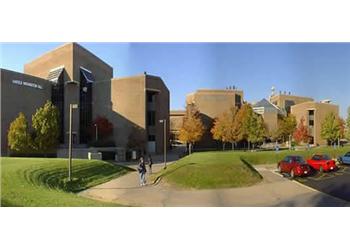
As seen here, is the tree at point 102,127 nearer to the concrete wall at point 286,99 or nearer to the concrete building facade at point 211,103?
the concrete building facade at point 211,103

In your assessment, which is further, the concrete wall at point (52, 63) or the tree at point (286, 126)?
the tree at point (286, 126)

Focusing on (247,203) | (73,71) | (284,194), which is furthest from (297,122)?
(73,71)

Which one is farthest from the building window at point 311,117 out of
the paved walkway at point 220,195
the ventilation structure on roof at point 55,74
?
the ventilation structure on roof at point 55,74

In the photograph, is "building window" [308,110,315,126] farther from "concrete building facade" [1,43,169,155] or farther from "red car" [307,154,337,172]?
"concrete building facade" [1,43,169,155]

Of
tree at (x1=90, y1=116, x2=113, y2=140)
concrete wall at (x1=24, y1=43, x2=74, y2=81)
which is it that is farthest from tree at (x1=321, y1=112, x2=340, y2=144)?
concrete wall at (x1=24, y1=43, x2=74, y2=81)

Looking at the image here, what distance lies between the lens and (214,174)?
9.93m

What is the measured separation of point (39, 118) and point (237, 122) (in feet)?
26.2

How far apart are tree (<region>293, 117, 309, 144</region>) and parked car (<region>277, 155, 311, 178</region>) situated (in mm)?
857

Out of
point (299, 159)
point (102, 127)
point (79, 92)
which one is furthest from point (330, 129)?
point (79, 92)

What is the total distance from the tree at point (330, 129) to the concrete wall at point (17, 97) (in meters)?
10.8

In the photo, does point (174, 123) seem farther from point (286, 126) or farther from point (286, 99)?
point (286, 99)

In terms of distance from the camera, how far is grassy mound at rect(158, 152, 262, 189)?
9727 millimetres

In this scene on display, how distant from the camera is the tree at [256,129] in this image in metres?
13.1

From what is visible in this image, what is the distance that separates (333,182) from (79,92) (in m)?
10.3
